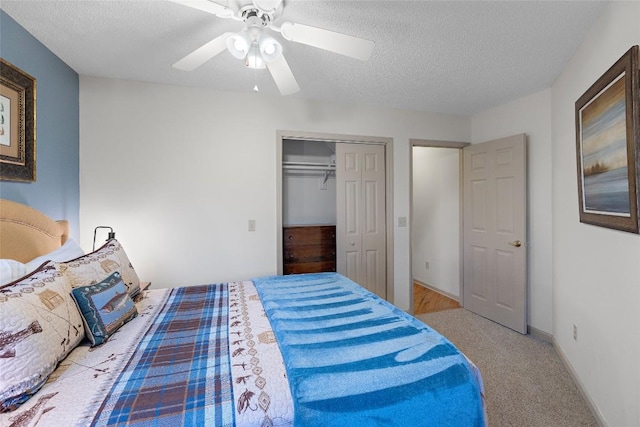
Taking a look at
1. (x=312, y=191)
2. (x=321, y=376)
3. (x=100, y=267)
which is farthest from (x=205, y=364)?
(x=312, y=191)

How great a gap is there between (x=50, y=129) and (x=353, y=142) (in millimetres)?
2638

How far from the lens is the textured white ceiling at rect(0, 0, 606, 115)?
1.68 m

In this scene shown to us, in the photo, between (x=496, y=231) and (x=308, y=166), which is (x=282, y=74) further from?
(x=496, y=231)

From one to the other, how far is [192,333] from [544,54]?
3040 millimetres

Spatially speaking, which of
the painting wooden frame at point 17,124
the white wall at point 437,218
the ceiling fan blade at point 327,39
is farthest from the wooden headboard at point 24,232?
the white wall at point 437,218

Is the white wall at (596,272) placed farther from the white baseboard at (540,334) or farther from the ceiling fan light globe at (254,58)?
the ceiling fan light globe at (254,58)

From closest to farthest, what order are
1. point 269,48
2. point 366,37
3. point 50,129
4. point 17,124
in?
point 269,48 → point 17,124 → point 366,37 → point 50,129

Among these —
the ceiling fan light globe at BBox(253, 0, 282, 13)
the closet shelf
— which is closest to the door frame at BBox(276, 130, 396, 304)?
the closet shelf

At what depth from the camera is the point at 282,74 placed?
5.89ft

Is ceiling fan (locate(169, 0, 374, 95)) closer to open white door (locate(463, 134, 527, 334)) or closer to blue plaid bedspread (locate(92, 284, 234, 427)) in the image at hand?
blue plaid bedspread (locate(92, 284, 234, 427))

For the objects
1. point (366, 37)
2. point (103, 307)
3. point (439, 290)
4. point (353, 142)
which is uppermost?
point (366, 37)

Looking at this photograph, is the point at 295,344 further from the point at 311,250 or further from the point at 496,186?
the point at 496,186

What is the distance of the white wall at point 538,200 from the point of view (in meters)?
2.84

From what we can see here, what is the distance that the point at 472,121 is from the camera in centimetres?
366
